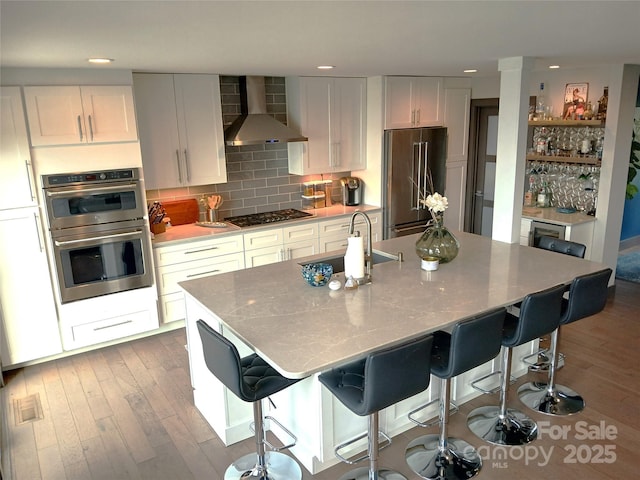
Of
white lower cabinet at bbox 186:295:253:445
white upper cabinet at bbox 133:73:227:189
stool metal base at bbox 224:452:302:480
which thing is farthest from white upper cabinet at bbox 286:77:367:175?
stool metal base at bbox 224:452:302:480

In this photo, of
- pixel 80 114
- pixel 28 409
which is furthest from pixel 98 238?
pixel 28 409

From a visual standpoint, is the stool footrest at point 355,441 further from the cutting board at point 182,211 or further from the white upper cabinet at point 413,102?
the white upper cabinet at point 413,102

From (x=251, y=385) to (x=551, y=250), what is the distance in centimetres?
282

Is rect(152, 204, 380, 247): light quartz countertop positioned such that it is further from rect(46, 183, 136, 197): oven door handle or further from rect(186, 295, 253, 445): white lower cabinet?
rect(186, 295, 253, 445): white lower cabinet

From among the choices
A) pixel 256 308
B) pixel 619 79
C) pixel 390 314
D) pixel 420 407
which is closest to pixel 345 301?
pixel 390 314

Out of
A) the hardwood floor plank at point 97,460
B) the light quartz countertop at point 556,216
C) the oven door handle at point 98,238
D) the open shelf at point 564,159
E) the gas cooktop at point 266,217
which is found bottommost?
the hardwood floor plank at point 97,460

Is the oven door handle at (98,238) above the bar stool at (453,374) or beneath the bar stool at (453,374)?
above

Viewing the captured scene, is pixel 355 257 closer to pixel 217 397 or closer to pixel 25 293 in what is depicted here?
pixel 217 397

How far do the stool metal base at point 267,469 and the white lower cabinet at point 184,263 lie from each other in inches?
79.3

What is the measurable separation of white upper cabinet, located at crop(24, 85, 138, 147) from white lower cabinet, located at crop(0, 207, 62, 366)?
2.05 ft

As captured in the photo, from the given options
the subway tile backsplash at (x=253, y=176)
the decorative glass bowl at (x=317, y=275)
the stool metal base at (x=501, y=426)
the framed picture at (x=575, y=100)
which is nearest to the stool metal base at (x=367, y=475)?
the stool metal base at (x=501, y=426)

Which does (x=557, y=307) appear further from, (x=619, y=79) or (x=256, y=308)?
(x=619, y=79)

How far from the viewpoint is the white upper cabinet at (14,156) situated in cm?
362

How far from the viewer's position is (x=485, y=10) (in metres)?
2.01
